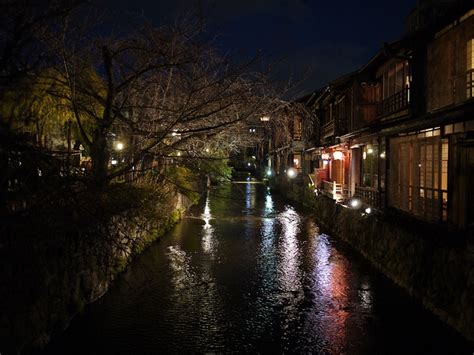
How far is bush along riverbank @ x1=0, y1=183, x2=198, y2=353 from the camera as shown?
7.15 meters

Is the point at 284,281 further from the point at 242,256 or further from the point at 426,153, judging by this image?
the point at 426,153

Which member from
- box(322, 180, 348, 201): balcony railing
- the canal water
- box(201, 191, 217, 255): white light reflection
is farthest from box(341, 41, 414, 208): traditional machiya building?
box(201, 191, 217, 255): white light reflection

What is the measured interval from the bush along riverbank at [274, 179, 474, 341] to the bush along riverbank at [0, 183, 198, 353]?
6642 mm

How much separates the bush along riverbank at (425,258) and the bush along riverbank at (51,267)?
6642 mm

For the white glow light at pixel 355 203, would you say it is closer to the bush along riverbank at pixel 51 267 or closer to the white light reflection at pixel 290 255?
the white light reflection at pixel 290 255

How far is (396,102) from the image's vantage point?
1848 cm

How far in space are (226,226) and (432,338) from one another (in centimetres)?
1557

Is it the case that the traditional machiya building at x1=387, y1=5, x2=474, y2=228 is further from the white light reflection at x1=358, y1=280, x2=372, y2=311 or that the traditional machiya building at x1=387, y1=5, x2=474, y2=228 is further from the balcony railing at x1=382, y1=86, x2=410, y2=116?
the white light reflection at x1=358, y1=280, x2=372, y2=311

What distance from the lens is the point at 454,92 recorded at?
13.8 metres

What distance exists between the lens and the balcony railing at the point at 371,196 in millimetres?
17156

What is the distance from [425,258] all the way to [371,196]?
26.9 feet

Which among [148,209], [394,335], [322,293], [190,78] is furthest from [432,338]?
[148,209]

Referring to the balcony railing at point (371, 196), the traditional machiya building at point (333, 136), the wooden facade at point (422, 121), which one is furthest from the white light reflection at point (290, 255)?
the wooden facade at point (422, 121)

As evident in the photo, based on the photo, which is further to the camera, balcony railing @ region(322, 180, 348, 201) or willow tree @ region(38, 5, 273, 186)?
balcony railing @ region(322, 180, 348, 201)
